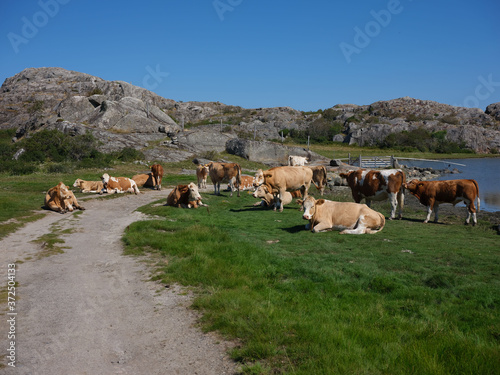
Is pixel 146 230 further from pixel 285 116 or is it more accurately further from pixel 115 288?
pixel 285 116

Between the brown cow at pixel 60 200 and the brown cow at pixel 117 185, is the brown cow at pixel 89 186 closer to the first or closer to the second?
the brown cow at pixel 117 185

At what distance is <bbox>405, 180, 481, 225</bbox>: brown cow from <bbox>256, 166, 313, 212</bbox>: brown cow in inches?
214

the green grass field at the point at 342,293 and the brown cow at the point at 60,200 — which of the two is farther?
the brown cow at the point at 60,200

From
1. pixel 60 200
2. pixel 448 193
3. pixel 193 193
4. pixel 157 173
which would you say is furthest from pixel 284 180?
pixel 157 173

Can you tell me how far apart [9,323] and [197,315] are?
9.89ft

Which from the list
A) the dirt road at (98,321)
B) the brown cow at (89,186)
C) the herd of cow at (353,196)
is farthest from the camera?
the brown cow at (89,186)

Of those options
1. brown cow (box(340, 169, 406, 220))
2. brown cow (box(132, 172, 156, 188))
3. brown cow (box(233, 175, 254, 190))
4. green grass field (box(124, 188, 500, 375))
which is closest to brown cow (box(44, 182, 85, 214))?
green grass field (box(124, 188, 500, 375))

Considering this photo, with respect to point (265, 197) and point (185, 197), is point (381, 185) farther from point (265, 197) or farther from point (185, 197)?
point (185, 197)

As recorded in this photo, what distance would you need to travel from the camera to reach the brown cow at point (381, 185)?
1661 cm

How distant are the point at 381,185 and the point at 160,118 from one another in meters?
50.3

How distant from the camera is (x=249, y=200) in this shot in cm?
2209

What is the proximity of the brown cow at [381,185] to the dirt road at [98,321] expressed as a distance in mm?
11468

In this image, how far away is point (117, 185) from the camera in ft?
79.5

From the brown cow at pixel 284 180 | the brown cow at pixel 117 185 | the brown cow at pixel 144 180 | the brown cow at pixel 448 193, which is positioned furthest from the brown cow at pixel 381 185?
the brown cow at pixel 144 180
